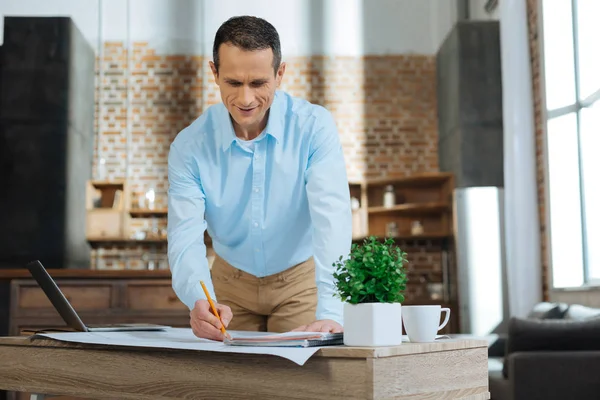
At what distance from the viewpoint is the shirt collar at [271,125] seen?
2096mm

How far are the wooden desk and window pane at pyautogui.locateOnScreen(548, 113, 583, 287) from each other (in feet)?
16.7

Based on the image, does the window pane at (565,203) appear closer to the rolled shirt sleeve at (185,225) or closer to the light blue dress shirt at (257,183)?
the light blue dress shirt at (257,183)

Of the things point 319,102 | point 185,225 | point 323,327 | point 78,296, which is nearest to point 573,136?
point 319,102

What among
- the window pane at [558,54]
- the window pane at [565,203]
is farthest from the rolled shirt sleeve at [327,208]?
the window pane at [558,54]

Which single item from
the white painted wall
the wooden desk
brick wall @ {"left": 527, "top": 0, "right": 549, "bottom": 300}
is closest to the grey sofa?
the wooden desk

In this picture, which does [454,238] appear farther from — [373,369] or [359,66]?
[373,369]

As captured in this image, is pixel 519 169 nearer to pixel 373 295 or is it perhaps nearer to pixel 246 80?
pixel 246 80

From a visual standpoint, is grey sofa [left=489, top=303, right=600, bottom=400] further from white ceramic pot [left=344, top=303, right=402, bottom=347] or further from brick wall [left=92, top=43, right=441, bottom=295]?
brick wall [left=92, top=43, right=441, bottom=295]

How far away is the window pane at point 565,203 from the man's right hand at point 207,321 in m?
5.09

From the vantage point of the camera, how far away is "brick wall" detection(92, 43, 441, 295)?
823 centimetres

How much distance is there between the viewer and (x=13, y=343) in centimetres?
182

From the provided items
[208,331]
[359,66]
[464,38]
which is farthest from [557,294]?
[208,331]

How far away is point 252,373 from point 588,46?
533 cm

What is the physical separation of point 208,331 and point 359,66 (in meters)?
7.13
